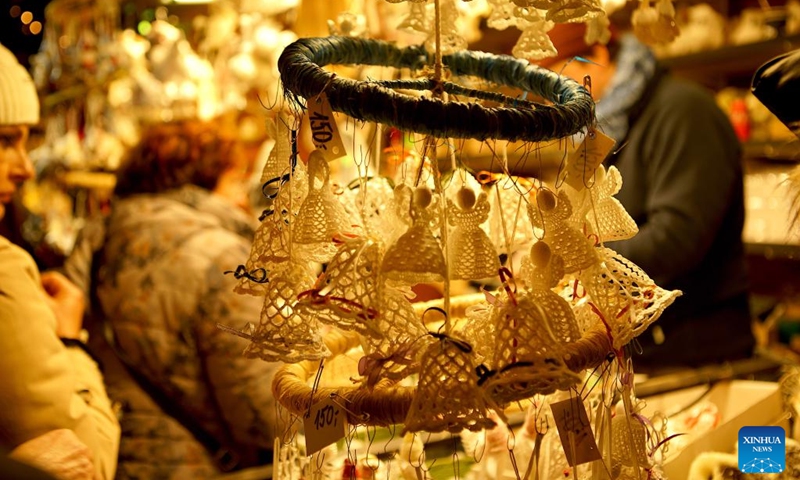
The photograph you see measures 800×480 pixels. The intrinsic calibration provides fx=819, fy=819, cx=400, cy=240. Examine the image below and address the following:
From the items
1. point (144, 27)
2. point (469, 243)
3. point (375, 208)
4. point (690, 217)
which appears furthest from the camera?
point (144, 27)

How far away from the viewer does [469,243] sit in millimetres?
852

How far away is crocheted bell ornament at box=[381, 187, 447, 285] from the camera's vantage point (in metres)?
0.78

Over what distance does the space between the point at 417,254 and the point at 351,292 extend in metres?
0.08

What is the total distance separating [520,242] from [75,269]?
142cm

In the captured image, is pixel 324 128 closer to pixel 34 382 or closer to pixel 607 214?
pixel 607 214

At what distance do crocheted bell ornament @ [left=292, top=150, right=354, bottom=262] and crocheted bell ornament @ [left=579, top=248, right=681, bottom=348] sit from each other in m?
0.27

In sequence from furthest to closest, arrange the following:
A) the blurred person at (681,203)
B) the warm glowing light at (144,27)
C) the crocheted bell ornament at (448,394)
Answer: the warm glowing light at (144,27) → the blurred person at (681,203) → the crocheted bell ornament at (448,394)

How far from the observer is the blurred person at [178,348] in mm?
1821

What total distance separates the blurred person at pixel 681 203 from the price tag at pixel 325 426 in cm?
130

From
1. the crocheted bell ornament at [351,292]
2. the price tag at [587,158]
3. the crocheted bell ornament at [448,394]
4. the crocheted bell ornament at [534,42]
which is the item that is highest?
the crocheted bell ornament at [534,42]

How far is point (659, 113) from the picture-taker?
2111mm

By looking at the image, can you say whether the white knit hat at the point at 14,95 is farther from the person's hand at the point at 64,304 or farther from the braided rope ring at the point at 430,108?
the braided rope ring at the point at 430,108

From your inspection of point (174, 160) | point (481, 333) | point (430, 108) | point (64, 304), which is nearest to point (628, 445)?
point (481, 333)

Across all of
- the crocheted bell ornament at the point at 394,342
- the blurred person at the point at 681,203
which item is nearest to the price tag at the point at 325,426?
the crocheted bell ornament at the point at 394,342
